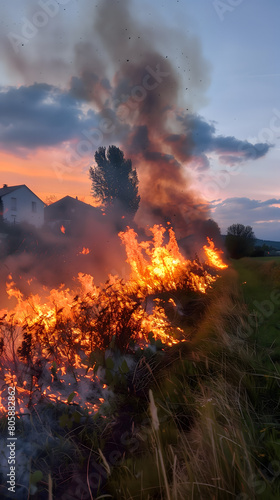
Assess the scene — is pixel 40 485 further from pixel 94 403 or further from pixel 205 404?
pixel 205 404

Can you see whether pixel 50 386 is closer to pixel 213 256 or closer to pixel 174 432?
pixel 174 432

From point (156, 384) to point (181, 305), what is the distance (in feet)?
12.1

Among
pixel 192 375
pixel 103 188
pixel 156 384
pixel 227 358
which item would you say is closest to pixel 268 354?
pixel 227 358

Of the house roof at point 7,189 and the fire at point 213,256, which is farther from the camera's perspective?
the house roof at point 7,189

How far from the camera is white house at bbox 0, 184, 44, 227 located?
39250mm

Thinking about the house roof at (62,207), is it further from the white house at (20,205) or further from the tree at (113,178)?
the tree at (113,178)

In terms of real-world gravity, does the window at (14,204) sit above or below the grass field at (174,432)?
above

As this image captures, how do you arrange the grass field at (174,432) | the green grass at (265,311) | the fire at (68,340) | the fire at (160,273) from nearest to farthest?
1. the grass field at (174,432)
2. the fire at (68,340)
3. the green grass at (265,311)
4. the fire at (160,273)

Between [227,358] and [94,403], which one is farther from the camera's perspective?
[227,358]

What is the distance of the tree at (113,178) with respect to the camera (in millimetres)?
38500

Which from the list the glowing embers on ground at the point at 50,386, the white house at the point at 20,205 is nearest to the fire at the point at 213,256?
the glowing embers on ground at the point at 50,386

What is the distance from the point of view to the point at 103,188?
38.9 meters

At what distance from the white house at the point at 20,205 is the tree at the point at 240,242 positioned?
24.2 m

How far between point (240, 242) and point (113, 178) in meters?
16.8
